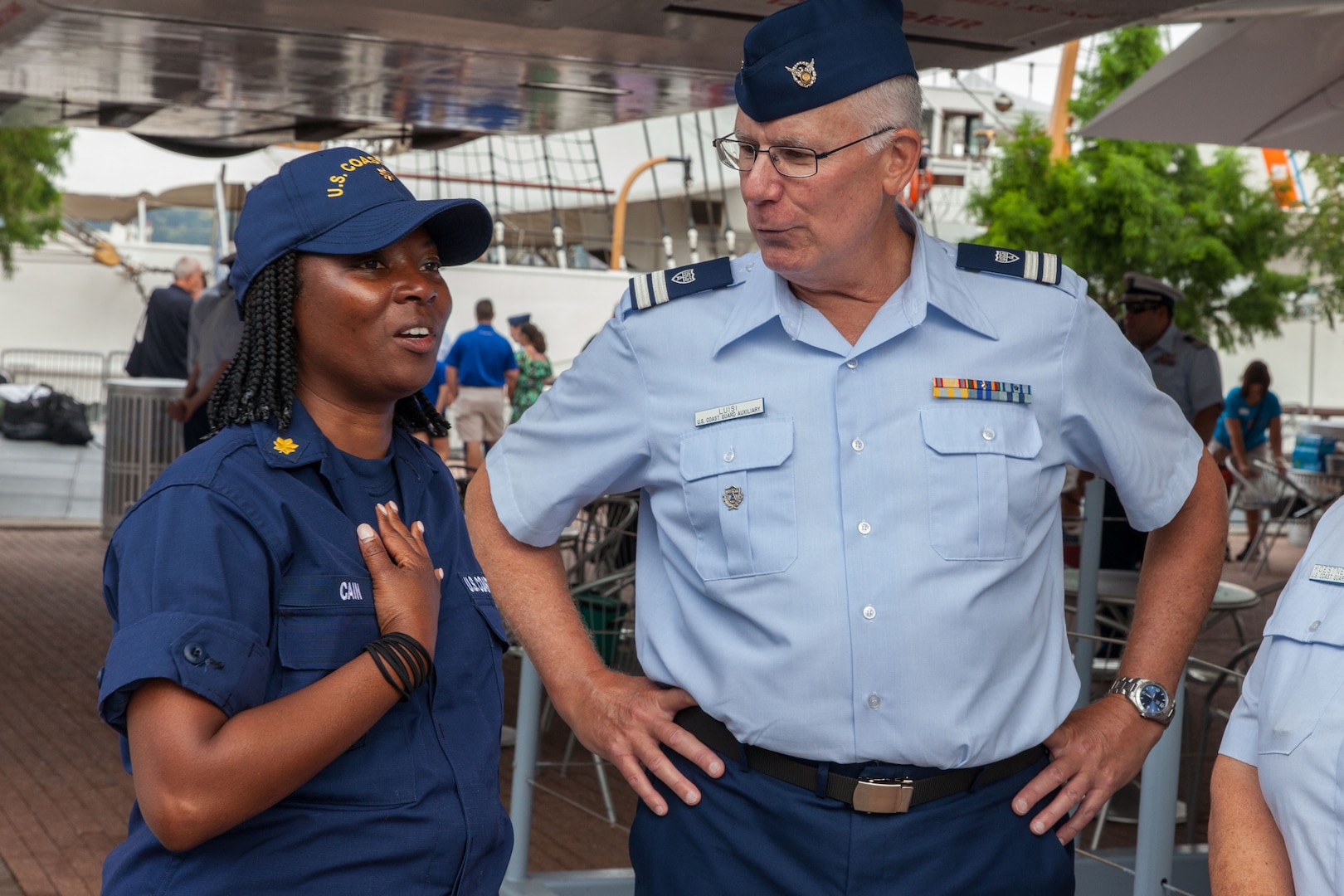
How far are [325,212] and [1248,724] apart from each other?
4.28 feet

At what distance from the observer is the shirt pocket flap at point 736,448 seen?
1942 millimetres

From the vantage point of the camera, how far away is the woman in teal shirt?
12.8m

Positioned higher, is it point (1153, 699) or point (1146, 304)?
point (1146, 304)

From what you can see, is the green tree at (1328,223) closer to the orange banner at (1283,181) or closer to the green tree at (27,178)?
the orange banner at (1283,181)

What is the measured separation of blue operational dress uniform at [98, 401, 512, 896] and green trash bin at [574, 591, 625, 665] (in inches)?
116

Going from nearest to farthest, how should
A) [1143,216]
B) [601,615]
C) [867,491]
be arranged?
1. [867,491]
2. [601,615]
3. [1143,216]

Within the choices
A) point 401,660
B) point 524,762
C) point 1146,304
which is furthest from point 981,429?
point 1146,304

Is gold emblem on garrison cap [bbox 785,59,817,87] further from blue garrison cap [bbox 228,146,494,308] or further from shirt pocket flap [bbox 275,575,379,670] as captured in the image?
shirt pocket flap [bbox 275,575,379,670]

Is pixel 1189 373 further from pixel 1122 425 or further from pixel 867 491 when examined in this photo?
pixel 867 491

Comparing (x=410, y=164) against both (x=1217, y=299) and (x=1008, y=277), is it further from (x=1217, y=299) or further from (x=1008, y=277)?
(x=1008, y=277)

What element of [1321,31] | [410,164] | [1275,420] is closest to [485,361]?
[1275,420]

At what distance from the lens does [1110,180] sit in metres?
16.8

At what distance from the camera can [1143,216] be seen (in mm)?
16688

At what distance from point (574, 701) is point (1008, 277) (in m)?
0.90
